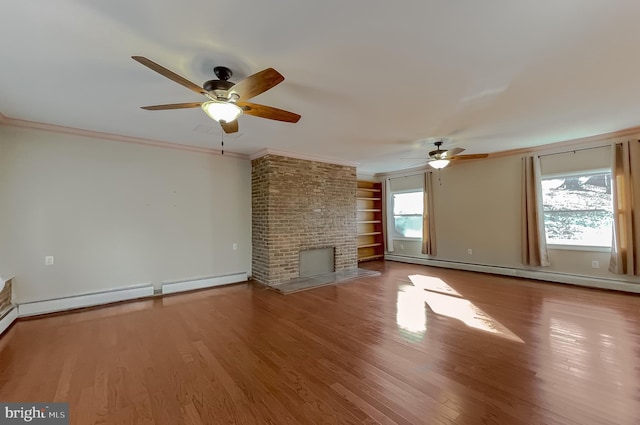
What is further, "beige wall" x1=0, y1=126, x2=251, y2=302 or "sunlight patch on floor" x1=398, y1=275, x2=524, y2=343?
"beige wall" x1=0, y1=126, x2=251, y2=302

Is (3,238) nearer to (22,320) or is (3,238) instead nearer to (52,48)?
(22,320)

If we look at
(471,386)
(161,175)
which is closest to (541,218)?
(471,386)

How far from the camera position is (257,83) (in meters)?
2.01

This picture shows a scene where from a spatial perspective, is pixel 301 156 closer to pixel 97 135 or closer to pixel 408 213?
pixel 97 135

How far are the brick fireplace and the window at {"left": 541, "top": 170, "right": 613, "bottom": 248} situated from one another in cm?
395

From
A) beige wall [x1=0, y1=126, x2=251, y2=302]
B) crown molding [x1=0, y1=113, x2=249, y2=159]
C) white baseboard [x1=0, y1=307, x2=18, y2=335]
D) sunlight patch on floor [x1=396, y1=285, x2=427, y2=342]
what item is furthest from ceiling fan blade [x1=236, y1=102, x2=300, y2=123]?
white baseboard [x1=0, y1=307, x2=18, y2=335]

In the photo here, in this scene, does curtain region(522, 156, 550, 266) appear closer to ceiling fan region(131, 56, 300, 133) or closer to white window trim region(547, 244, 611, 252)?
white window trim region(547, 244, 611, 252)

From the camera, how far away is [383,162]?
647 cm

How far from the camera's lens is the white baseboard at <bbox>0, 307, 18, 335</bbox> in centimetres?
308

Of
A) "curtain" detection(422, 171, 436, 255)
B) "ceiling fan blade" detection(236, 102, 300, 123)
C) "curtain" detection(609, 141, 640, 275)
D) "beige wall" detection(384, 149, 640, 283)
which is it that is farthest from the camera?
"curtain" detection(422, 171, 436, 255)

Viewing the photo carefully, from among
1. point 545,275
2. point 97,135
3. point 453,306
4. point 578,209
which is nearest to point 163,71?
point 97,135

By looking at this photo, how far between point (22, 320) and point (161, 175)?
257cm

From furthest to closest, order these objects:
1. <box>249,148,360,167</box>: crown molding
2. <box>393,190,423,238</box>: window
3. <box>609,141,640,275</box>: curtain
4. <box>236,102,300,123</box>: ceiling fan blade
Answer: <box>393,190,423,238</box>: window
<box>249,148,360,167</box>: crown molding
<box>609,141,640,275</box>: curtain
<box>236,102,300,123</box>: ceiling fan blade

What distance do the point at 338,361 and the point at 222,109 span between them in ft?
8.10
